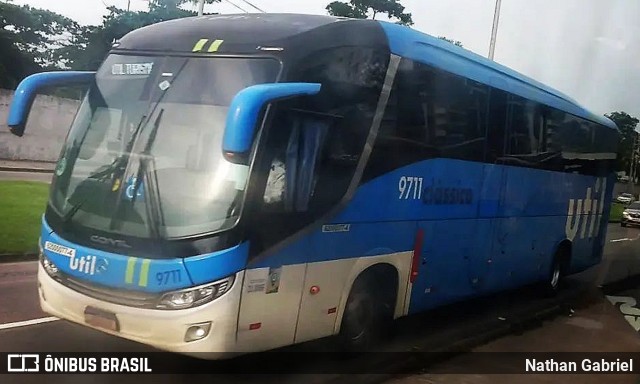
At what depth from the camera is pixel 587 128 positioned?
30.2ft

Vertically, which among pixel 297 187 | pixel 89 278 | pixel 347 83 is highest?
pixel 347 83

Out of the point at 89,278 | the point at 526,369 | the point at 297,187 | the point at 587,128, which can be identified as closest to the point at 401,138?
the point at 297,187

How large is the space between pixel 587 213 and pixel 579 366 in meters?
4.72

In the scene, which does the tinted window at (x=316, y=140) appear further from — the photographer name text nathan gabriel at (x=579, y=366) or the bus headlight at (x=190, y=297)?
the photographer name text nathan gabriel at (x=579, y=366)

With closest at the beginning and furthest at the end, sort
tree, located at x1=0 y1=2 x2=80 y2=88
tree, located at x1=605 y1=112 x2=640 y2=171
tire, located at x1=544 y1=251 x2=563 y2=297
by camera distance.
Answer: tree, located at x1=0 y1=2 x2=80 y2=88, tree, located at x1=605 y1=112 x2=640 y2=171, tire, located at x1=544 y1=251 x2=563 y2=297

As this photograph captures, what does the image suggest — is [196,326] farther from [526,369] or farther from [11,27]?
[11,27]

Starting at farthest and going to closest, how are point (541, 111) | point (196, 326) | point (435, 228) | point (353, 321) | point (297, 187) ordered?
point (541, 111), point (435, 228), point (353, 321), point (297, 187), point (196, 326)

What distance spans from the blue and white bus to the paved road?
35 cm

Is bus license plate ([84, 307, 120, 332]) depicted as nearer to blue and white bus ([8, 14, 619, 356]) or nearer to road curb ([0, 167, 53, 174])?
blue and white bus ([8, 14, 619, 356])

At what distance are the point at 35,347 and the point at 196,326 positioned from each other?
150 cm

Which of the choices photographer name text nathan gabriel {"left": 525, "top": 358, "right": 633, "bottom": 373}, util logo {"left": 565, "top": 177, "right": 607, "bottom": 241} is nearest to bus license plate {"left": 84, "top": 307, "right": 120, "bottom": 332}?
photographer name text nathan gabriel {"left": 525, "top": 358, "right": 633, "bottom": 373}

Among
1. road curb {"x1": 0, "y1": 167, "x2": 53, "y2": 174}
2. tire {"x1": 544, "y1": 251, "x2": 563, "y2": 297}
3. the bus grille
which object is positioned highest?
road curb {"x1": 0, "y1": 167, "x2": 53, "y2": 174}

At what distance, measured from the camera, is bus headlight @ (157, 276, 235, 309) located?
13.2 ft

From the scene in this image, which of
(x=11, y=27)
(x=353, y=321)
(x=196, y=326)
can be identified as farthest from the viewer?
(x=11, y=27)
